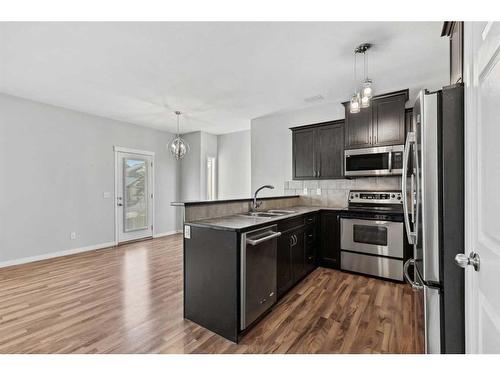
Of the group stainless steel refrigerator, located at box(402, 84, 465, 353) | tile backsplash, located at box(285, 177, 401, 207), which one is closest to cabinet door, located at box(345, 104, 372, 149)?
tile backsplash, located at box(285, 177, 401, 207)

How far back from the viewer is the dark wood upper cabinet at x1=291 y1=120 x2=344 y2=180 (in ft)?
12.8

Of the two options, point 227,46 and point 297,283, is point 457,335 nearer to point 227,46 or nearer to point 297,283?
point 297,283

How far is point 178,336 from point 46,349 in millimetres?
959

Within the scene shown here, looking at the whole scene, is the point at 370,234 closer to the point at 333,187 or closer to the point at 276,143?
the point at 333,187

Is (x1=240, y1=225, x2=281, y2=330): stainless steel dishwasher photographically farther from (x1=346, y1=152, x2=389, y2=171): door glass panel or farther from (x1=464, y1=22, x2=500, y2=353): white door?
(x1=346, y1=152, x2=389, y2=171): door glass panel

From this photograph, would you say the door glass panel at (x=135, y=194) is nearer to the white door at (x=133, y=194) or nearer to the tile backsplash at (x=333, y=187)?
the white door at (x=133, y=194)

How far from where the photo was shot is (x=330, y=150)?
13.1 ft

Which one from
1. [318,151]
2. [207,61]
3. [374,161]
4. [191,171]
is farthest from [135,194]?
[374,161]

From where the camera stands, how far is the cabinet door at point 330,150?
153 inches

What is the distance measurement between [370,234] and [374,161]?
106 cm

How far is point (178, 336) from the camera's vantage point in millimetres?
1988

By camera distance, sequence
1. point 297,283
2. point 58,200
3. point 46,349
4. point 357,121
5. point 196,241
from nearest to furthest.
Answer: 1. point 46,349
2. point 196,241
3. point 297,283
4. point 357,121
5. point 58,200

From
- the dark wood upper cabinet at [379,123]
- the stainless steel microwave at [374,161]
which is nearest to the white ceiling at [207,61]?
the dark wood upper cabinet at [379,123]

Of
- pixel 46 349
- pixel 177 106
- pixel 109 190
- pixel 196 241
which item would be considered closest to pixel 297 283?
pixel 196 241
